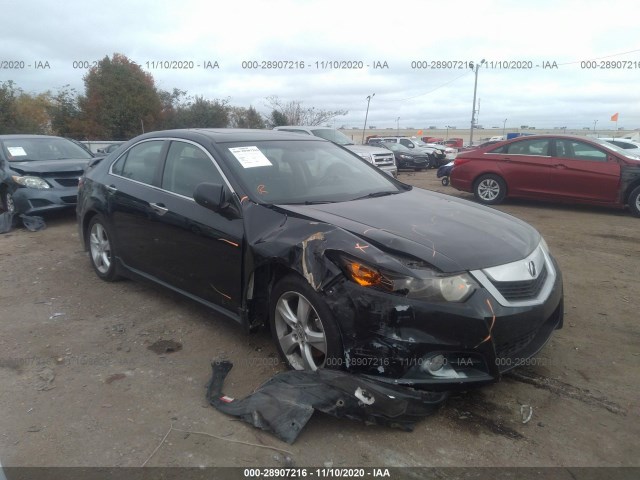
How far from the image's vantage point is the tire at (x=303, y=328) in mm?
2838

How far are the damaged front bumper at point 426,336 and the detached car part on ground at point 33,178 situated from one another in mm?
6844

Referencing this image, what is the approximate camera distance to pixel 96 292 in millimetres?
4992

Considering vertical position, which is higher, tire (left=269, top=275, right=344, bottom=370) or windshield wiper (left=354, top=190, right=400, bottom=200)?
windshield wiper (left=354, top=190, right=400, bottom=200)

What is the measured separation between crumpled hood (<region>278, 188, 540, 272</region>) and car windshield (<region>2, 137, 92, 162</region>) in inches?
279

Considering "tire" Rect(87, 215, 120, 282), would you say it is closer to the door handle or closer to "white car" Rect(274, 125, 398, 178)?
the door handle

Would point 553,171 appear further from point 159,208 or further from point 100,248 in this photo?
point 100,248

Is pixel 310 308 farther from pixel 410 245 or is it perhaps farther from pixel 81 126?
pixel 81 126

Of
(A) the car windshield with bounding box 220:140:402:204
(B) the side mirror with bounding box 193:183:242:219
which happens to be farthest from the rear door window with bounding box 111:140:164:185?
(B) the side mirror with bounding box 193:183:242:219

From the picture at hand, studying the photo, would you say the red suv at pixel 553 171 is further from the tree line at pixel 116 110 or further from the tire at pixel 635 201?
the tree line at pixel 116 110

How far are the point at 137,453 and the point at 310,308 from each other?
3.94 ft

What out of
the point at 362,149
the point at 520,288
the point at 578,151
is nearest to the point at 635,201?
the point at 578,151

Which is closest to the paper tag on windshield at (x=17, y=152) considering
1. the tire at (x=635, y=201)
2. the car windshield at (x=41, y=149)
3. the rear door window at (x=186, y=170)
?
the car windshield at (x=41, y=149)

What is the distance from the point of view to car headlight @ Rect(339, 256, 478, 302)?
266 centimetres

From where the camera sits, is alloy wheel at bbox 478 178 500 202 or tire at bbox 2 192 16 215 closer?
tire at bbox 2 192 16 215
